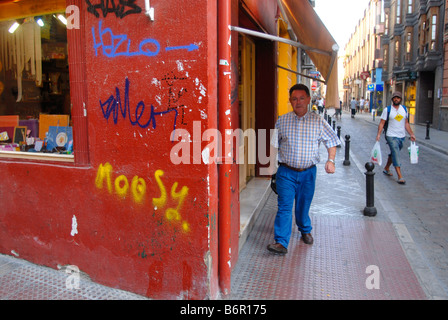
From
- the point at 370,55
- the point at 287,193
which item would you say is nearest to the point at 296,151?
the point at 287,193

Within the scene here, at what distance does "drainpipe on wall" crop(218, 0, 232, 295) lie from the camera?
3.41 metres

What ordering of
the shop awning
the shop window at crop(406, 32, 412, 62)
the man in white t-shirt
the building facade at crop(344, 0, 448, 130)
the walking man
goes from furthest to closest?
1. the shop window at crop(406, 32, 412, 62)
2. the building facade at crop(344, 0, 448, 130)
3. the man in white t-shirt
4. the walking man
5. the shop awning

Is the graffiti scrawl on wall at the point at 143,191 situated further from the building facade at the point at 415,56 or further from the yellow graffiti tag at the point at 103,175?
the building facade at the point at 415,56

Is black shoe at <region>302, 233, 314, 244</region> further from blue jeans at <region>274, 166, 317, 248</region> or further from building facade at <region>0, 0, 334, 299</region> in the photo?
building facade at <region>0, 0, 334, 299</region>

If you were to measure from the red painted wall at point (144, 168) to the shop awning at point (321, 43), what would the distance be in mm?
1578

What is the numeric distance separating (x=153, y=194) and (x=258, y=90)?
14.9ft

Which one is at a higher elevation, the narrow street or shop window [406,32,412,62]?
shop window [406,32,412,62]

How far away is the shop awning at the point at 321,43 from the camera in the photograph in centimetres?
437

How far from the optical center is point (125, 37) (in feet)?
11.6

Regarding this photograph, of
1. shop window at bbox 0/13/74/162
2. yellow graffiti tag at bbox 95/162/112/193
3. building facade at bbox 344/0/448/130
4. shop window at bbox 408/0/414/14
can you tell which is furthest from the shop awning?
shop window at bbox 408/0/414/14

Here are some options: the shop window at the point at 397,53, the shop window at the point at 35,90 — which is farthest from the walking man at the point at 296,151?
the shop window at the point at 397,53

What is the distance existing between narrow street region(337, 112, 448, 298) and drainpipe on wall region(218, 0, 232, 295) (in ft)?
7.28
